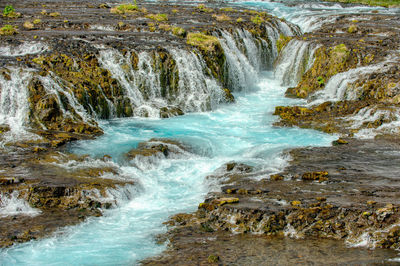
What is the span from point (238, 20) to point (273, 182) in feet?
88.1

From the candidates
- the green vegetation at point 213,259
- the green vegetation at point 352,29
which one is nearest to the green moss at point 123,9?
the green vegetation at point 352,29

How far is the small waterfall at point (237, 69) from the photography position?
1132 inches

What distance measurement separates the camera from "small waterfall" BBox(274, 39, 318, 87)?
94.2 ft

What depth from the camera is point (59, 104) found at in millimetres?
18828

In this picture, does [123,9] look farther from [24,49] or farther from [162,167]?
[162,167]

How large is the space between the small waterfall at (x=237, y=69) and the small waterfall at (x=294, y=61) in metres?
1.98

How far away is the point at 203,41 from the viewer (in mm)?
27703

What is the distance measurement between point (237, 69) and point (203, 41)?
126 inches

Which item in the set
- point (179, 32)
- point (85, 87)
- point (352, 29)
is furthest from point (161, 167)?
point (352, 29)

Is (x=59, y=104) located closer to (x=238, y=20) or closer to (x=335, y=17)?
(x=238, y=20)

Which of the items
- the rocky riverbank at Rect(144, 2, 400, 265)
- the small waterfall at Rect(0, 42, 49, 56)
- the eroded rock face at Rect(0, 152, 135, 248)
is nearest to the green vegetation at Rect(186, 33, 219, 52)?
the rocky riverbank at Rect(144, 2, 400, 265)

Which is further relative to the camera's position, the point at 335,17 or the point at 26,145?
the point at 335,17

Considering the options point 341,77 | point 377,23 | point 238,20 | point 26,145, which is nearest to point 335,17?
point 377,23

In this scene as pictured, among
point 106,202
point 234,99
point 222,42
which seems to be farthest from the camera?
point 222,42
